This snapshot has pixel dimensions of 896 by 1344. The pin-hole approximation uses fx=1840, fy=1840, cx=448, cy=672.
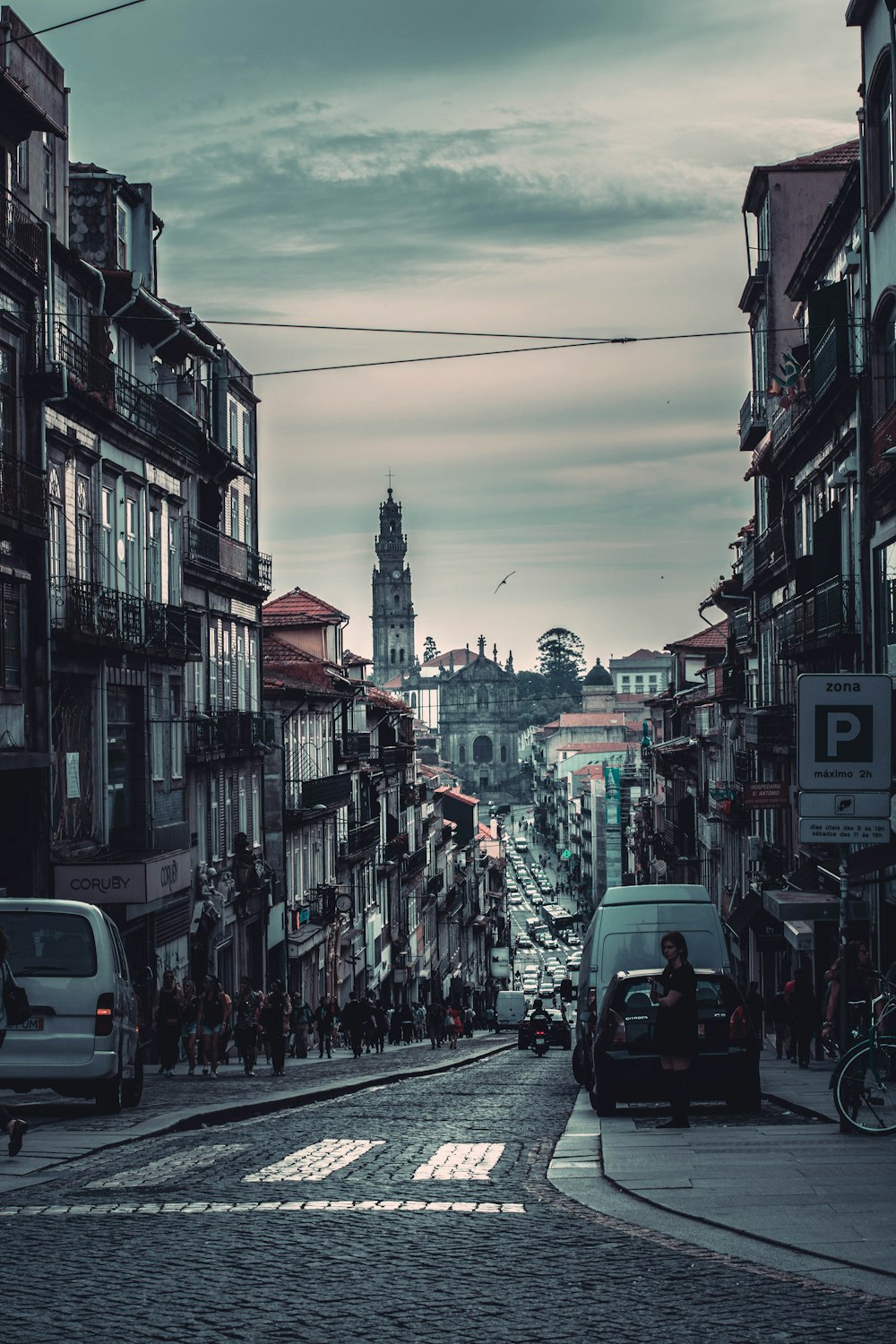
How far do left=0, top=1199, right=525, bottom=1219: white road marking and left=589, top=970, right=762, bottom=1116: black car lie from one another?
18.8 feet

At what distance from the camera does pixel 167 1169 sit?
1116 centimetres

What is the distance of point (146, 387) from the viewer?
3541cm

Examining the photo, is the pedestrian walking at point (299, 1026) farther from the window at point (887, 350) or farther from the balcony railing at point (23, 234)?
the window at point (887, 350)

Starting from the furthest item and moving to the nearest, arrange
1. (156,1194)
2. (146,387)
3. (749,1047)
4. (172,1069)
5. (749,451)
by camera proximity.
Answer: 1. (749,451)
2. (146,387)
3. (172,1069)
4. (749,1047)
5. (156,1194)

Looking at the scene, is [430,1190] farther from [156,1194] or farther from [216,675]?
[216,675]

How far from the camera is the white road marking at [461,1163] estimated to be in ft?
35.5

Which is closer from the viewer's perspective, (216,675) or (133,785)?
(133,785)

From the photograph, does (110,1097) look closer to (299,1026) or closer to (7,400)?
(7,400)

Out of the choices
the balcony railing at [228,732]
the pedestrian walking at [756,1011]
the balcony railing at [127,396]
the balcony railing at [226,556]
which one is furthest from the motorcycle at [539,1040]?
the balcony railing at [127,396]

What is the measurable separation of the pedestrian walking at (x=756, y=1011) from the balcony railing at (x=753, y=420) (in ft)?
45.5

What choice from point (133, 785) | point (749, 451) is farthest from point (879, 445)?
point (749, 451)

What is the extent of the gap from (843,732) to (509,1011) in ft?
Result: 209

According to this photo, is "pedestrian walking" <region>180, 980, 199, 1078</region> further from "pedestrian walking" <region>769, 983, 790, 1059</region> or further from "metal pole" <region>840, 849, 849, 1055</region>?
"metal pole" <region>840, 849, 849, 1055</region>

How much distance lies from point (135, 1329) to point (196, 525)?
34729mm
